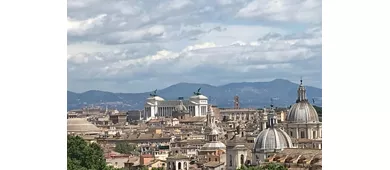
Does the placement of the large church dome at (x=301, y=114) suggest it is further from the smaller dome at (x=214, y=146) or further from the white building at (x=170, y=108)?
the white building at (x=170, y=108)

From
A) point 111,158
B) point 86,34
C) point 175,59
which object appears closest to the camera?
point 86,34

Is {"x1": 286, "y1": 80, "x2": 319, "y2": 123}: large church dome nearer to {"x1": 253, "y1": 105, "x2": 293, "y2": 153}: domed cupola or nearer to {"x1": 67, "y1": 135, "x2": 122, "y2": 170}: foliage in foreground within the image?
{"x1": 253, "y1": 105, "x2": 293, "y2": 153}: domed cupola

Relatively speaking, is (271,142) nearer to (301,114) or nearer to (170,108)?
(301,114)

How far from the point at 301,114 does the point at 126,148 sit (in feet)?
14.2

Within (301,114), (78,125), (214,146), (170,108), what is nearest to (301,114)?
(301,114)

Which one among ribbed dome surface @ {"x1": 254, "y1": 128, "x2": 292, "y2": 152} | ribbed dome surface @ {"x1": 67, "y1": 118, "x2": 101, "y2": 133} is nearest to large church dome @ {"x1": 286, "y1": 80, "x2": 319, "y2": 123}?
ribbed dome surface @ {"x1": 254, "y1": 128, "x2": 292, "y2": 152}

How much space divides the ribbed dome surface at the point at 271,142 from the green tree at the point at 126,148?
160 inches

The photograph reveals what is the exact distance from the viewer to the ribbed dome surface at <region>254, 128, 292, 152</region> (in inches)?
696

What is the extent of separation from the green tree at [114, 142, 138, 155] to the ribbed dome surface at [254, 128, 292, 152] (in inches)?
160
